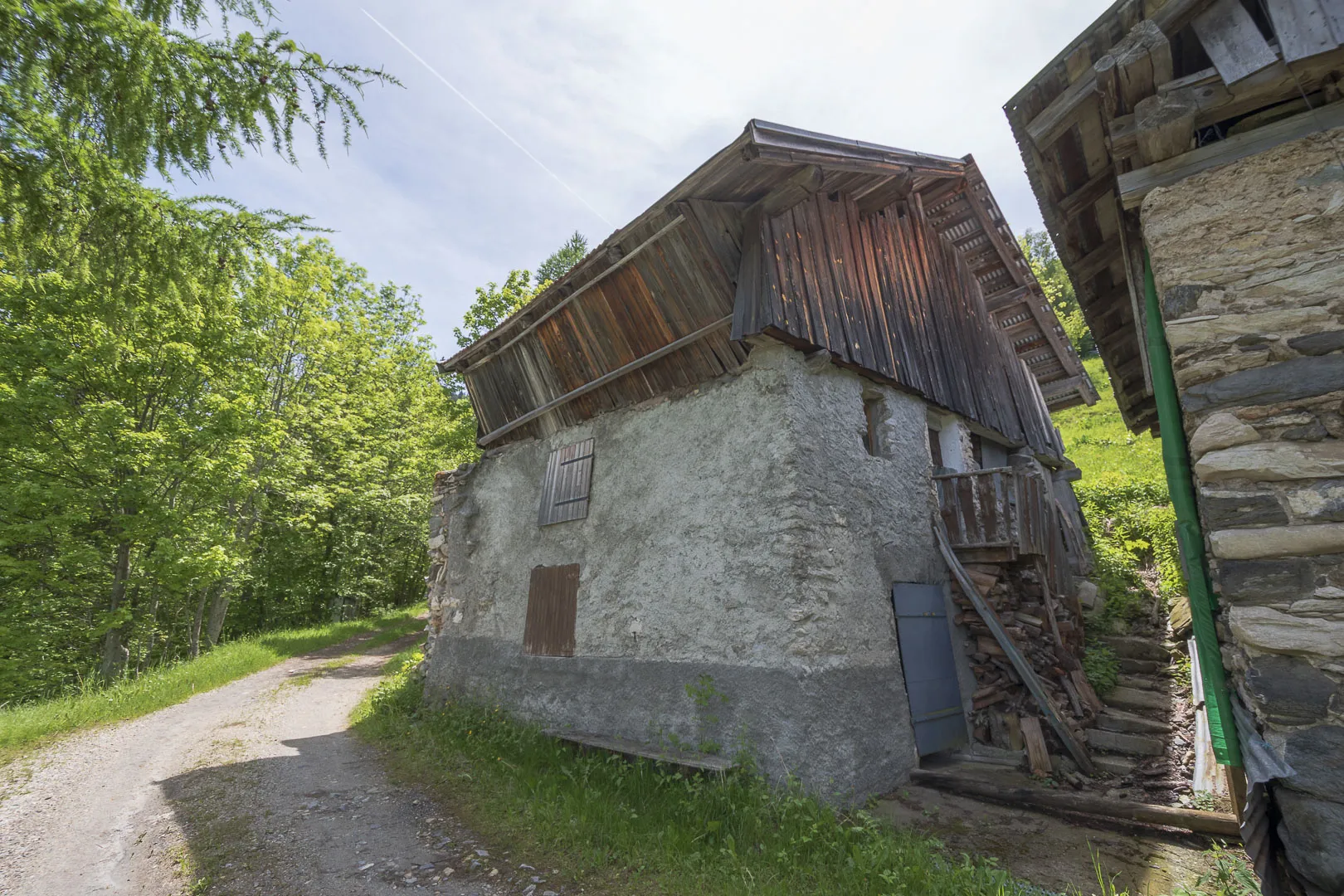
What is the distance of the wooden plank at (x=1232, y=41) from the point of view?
10.9 ft

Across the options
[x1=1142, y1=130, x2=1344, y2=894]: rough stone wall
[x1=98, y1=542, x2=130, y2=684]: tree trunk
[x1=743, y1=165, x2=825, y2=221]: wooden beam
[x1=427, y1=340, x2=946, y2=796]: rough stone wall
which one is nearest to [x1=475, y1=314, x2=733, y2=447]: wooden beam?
[x1=427, y1=340, x2=946, y2=796]: rough stone wall

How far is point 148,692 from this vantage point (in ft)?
→ 34.1

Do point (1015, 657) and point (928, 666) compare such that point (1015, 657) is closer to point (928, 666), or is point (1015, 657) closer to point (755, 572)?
point (928, 666)

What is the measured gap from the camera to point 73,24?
333 centimetres

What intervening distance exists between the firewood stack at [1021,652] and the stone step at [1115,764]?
1.19 ft

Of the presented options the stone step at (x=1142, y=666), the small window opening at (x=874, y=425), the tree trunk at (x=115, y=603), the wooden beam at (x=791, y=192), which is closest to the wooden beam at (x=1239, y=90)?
the wooden beam at (x=791, y=192)

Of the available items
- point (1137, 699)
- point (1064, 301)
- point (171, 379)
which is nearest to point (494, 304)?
point (171, 379)

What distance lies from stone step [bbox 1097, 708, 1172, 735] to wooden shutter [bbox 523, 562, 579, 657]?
6194 mm

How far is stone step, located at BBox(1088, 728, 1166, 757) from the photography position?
6223 mm

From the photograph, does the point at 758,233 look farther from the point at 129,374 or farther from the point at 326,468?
the point at 326,468

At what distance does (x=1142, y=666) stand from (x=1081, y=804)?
13.8 ft

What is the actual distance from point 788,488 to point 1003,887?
129 inches

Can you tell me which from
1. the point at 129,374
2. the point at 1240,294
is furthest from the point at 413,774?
the point at 129,374

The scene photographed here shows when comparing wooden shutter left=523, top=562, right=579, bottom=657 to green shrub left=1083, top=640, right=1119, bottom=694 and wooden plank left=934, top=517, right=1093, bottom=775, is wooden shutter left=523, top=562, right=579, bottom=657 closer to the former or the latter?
wooden plank left=934, top=517, right=1093, bottom=775
